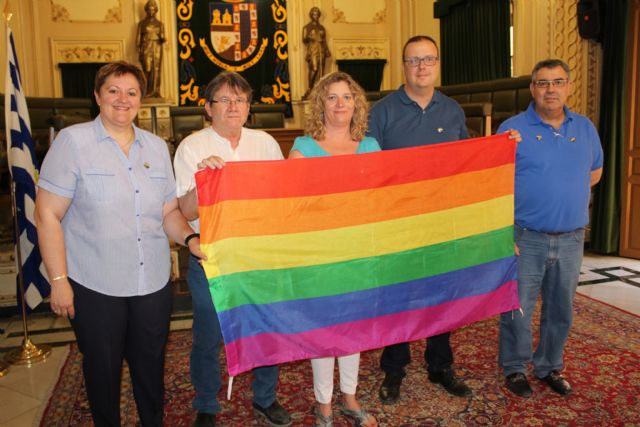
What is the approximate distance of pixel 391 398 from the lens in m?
2.60

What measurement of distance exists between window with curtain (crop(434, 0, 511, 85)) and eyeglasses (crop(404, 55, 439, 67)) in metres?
6.45

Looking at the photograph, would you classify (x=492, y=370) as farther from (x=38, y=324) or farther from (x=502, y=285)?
(x=38, y=324)

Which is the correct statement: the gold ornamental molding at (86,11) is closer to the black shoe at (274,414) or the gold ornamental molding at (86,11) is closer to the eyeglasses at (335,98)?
the eyeglasses at (335,98)

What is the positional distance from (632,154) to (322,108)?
4.67 m

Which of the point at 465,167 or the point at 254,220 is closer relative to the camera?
the point at 254,220

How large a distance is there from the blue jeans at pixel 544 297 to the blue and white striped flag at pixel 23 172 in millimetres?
2867

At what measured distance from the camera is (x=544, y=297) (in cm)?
271

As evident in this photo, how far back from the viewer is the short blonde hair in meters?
2.23

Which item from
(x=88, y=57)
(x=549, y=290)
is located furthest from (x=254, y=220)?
(x=88, y=57)

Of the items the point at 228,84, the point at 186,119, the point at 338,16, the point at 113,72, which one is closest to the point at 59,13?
the point at 186,119

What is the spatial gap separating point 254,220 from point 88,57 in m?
9.49

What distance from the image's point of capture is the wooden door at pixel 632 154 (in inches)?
217

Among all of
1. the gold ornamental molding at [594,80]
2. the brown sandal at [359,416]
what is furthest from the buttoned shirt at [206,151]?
the gold ornamental molding at [594,80]

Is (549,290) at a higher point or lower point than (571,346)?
higher
